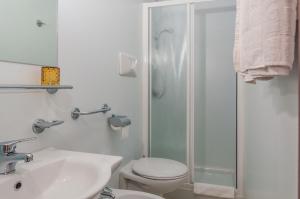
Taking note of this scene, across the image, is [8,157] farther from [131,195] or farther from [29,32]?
[131,195]

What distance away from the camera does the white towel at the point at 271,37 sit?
75cm

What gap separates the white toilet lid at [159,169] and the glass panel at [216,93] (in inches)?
21.3

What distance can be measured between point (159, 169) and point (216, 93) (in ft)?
3.55

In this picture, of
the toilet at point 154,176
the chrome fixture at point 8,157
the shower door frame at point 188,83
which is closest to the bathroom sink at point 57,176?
the chrome fixture at point 8,157

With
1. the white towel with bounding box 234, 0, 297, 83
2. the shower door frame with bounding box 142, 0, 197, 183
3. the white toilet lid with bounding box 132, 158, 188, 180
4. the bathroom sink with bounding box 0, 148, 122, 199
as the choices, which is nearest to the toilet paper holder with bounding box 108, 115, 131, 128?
the white toilet lid with bounding box 132, 158, 188, 180

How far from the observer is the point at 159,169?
1.84 m

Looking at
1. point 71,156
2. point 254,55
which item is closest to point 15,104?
point 71,156

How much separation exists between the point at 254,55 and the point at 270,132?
0.45m

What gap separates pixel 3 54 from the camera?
93 cm

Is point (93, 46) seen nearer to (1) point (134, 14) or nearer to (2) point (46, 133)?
(2) point (46, 133)

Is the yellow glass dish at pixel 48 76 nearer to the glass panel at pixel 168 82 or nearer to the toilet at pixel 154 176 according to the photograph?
the toilet at pixel 154 176

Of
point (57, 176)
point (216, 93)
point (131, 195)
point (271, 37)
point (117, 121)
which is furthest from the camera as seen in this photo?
point (216, 93)

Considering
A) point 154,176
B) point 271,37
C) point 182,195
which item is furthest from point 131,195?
point 271,37

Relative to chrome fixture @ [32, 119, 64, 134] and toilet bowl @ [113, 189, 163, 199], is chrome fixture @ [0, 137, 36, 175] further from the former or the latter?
toilet bowl @ [113, 189, 163, 199]
